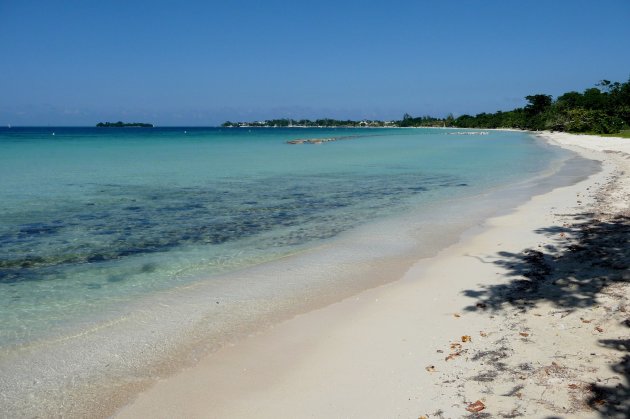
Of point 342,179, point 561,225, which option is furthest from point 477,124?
point 561,225

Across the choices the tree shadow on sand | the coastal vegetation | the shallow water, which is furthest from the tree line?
the tree shadow on sand

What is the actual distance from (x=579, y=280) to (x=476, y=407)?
4.15 metres

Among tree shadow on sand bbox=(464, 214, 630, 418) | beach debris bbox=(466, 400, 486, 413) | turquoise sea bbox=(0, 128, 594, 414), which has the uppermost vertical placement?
tree shadow on sand bbox=(464, 214, 630, 418)

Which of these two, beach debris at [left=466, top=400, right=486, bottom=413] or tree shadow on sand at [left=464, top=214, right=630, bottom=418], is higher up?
tree shadow on sand at [left=464, top=214, right=630, bottom=418]

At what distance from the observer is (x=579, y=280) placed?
24.0 ft

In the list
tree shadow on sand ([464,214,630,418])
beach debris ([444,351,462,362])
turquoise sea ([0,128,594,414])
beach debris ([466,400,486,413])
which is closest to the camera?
beach debris ([466,400,486,413])

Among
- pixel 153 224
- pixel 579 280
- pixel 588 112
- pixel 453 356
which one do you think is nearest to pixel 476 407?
pixel 453 356

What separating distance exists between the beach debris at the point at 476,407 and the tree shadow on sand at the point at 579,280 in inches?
37.4

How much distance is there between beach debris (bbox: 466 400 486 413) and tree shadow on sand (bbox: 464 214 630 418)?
95cm

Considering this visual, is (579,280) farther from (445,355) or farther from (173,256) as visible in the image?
(173,256)

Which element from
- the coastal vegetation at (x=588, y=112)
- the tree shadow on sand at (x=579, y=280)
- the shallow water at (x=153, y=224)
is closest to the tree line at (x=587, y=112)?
the coastal vegetation at (x=588, y=112)

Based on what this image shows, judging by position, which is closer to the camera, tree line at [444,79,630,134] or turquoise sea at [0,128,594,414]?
turquoise sea at [0,128,594,414]

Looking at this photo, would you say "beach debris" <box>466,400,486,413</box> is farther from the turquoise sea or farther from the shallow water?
the shallow water

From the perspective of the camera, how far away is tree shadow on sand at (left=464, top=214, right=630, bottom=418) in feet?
14.3
